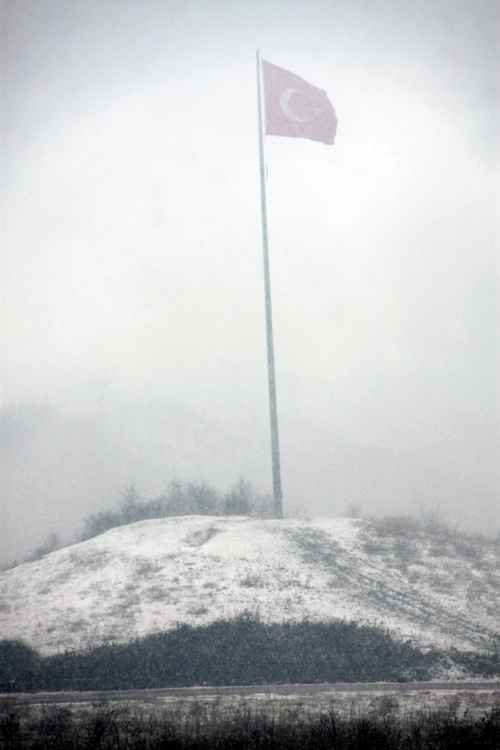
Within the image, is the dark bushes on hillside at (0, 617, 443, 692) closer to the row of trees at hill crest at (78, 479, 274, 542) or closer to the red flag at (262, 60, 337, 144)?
the row of trees at hill crest at (78, 479, 274, 542)

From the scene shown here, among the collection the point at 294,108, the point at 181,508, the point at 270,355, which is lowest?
the point at 181,508

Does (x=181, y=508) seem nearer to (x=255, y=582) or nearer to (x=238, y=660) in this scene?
(x=255, y=582)

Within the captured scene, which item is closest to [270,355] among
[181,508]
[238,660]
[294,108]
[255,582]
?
[181,508]

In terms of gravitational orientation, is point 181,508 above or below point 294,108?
below

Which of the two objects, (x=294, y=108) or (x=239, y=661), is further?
(x=294, y=108)

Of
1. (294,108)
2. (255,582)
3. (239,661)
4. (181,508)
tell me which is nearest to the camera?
(239,661)

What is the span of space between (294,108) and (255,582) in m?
15.6

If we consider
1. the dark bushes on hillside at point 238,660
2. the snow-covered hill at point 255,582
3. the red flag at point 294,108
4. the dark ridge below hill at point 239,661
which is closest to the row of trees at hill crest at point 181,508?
the snow-covered hill at point 255,582

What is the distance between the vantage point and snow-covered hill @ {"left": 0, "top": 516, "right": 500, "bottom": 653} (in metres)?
9.55

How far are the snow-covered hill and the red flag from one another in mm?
13438

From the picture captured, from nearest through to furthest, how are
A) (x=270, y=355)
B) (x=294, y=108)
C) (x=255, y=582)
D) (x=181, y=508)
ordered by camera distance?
(x=255, y=582), (x=270, y=355), (x=294, y=108), (x=181, y=508)

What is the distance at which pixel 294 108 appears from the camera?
17891 millimetres

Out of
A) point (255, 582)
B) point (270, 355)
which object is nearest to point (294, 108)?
point (270, 355)

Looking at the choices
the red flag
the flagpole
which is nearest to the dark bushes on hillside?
the flagpole
